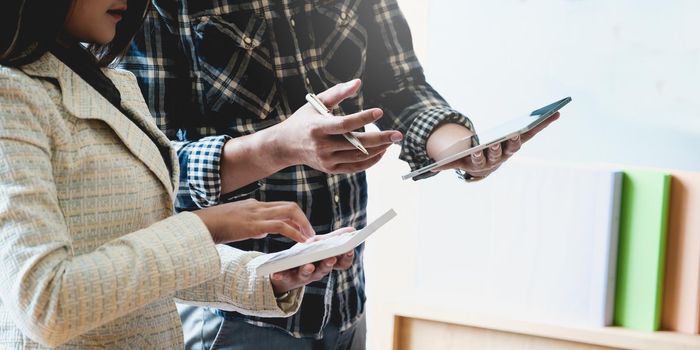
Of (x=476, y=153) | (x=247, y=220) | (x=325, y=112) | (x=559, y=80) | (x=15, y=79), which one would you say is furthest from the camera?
(x=559, y=80)

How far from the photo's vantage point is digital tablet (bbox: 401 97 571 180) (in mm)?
1133

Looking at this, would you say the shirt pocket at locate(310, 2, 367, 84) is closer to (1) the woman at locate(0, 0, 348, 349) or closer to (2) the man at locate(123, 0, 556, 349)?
(2) the man at locate(123, 0, 556, 349)

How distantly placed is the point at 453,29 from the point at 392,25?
26.2 inches

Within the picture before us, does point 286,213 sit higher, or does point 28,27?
point 28,27

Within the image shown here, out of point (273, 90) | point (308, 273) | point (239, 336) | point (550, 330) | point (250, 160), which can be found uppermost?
point (273, 90)

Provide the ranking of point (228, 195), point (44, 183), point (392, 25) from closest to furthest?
point (44, 183)
point (228, 195)
point (392, 25)

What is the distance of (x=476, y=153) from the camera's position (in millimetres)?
1241

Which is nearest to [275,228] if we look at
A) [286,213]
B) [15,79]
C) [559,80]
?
[286,213]

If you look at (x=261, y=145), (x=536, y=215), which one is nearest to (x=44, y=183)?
(x=261, y=145)

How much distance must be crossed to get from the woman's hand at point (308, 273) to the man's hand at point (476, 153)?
26 centimetres

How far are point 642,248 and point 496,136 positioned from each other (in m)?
0.86

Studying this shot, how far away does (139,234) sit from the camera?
2.88 ft

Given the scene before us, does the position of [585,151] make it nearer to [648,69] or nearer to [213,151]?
[648,69]

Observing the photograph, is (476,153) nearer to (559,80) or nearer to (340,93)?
(340,93)
